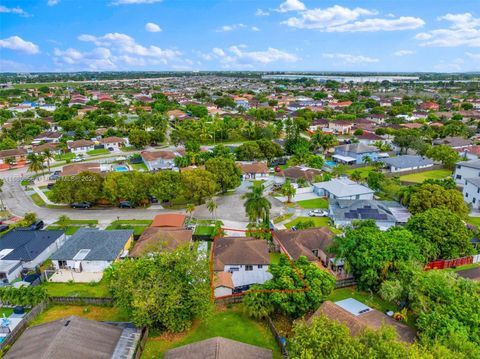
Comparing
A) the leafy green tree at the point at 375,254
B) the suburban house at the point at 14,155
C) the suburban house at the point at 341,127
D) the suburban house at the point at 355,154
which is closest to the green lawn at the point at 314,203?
the leafy green tree at the point at 375,254

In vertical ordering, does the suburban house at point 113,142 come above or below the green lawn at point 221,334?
above

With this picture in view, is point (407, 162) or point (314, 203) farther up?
point (407, 162)

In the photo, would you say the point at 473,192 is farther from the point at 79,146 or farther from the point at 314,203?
the point at 79,146

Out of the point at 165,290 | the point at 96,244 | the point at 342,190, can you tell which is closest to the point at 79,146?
the point at 96,244

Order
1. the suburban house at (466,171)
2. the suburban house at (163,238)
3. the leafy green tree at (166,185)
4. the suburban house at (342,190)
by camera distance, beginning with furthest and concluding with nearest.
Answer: the suburban house at (466,171) → the suburban house at (342,190) → the leafy green tree at (166,185) → the suburban house at (163,238)

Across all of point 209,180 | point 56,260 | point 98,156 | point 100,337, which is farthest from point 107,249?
point 98,156

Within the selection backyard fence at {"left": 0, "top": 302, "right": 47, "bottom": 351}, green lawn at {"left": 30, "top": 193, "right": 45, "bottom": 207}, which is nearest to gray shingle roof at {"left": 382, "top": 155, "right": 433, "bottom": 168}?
backyard fence at {"left": 0, "top": 302, "right": 47, "bottom": 351}

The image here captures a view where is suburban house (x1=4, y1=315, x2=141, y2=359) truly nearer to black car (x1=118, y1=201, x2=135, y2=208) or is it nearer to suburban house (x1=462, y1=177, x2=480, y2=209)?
black car (x1=118, y1=201, x2=135, y2=208)

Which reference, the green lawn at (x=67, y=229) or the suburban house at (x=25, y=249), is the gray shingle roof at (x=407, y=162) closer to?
the green lawn at (x=67, y=229)
